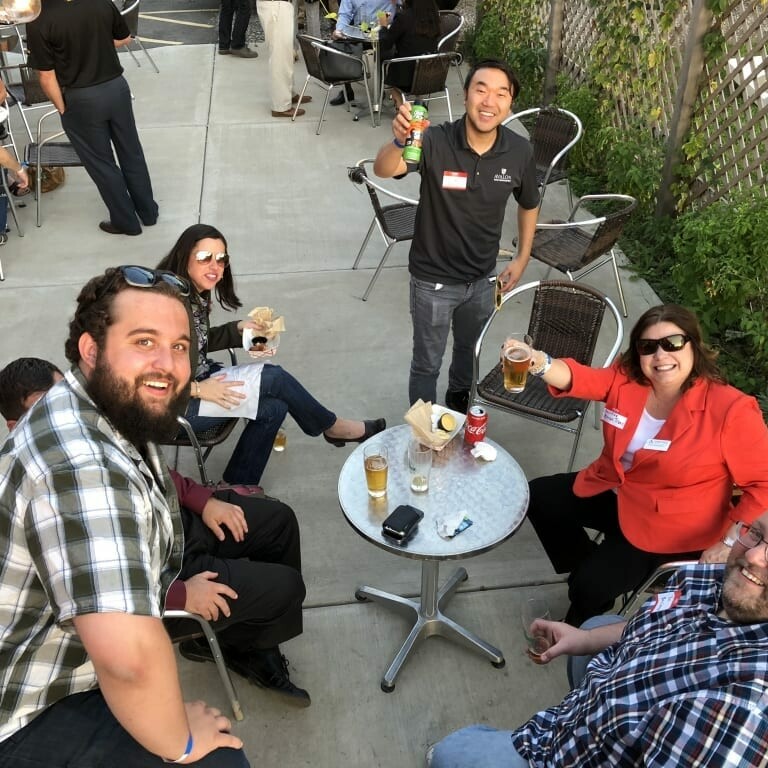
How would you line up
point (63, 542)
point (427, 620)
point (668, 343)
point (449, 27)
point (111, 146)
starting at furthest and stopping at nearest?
1. point (449, 27)
2. point (111, 146)
3. point (427, 620)
4. point (668, 343)
5. point (63, 542)

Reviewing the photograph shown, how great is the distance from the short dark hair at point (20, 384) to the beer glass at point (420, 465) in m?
1.26

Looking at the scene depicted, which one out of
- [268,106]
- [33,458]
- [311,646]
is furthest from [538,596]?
[268,106]

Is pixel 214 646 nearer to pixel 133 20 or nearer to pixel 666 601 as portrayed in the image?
pixel 666 601

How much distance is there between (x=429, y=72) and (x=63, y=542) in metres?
5.79

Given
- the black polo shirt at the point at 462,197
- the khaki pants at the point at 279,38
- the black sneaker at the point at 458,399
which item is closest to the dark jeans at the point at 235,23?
the khaki pants at the point at 279,38

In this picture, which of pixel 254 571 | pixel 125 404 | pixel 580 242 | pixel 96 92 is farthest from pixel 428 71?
pixel 125 404

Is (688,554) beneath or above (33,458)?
beneath

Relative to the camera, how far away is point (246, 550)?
254 cm

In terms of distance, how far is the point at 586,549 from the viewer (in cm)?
269

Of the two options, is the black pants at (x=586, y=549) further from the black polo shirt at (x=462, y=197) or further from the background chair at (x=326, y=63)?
the background chair at (x=326, y=63)

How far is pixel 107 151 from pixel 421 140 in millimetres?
2942

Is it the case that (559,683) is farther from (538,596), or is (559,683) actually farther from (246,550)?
(246,550)

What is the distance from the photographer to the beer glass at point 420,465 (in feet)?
8.04

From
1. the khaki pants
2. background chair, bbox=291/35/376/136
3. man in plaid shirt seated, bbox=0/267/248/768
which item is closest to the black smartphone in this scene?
man in plaid shirt seated, bbox=0/267/248/768
